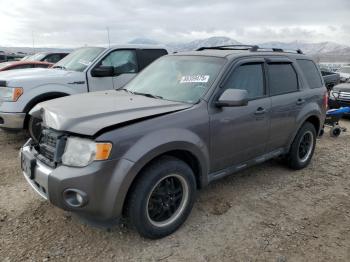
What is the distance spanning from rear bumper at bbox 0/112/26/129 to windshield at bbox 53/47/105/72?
1.56 meters

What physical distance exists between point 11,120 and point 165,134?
371cm

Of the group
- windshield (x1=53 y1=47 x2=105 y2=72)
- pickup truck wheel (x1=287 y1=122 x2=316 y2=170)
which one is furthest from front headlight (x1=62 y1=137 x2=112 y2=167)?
windshield (x1=53 y1=47 x2=105 y2=72)

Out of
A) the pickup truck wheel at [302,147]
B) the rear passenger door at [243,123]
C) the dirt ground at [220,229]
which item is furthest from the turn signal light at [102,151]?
the pickup truck wheel at [302,147]

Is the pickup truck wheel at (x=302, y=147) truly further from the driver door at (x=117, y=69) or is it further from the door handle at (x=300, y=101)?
the driver door at (x=117, y=69)

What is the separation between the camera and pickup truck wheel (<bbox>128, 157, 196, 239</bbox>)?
3020 mm

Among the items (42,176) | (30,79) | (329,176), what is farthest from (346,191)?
(30,79)

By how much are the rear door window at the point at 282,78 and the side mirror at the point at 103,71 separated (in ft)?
10.3

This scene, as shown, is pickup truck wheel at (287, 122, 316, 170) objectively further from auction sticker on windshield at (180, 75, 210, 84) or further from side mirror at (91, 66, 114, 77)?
side mirror at (91, 66, 114, 77)

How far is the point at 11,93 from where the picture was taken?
5711mm

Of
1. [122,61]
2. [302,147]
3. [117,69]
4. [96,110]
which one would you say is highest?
[122,61]

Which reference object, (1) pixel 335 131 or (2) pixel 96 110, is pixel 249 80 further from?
(1) pixel 335 131

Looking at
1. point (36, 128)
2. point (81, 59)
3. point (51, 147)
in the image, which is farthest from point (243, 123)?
A: point (81, 59)

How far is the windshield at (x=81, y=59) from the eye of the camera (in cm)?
677

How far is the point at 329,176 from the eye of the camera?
5.14 meters
